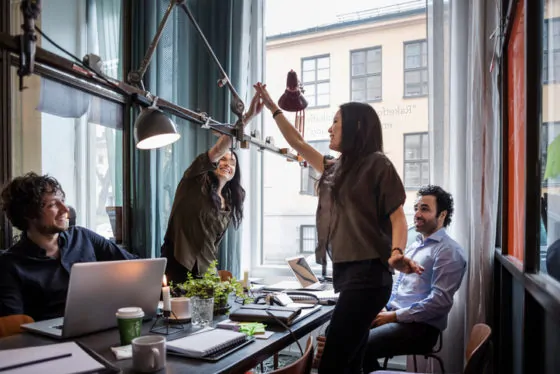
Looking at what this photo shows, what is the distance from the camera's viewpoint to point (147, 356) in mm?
1164

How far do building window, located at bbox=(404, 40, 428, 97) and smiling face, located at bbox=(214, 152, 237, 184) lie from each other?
1382 millimetres

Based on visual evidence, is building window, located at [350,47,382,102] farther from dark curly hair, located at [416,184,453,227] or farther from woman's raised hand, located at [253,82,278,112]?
woman's raised hand, located at [253,82,278,112]

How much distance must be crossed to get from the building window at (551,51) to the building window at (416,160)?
67.9 inches

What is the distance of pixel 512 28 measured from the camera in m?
2.12

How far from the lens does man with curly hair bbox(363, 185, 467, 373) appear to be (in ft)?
7.46

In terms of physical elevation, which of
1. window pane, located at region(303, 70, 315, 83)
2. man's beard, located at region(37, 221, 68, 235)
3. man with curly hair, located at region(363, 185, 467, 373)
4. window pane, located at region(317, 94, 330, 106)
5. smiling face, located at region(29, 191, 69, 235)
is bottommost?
man with curly hair, located at region(363, 185, 467, 373)

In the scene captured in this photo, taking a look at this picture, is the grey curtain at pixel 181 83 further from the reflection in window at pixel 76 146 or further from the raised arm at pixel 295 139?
the raised arm at pixel 295 139

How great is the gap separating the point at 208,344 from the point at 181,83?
259 cm

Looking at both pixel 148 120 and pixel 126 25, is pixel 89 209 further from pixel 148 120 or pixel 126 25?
pixel 148 120

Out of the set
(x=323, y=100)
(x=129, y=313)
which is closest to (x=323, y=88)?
(x=323, y=100)

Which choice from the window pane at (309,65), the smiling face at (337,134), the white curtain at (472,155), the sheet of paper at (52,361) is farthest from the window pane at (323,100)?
the sheet of paper at (52,361)

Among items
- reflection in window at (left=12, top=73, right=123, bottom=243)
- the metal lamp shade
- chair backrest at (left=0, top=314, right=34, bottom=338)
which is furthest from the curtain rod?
chair backrest at (left=0, top=314, right=34, bottom=338)

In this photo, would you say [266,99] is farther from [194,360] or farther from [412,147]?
[412,147]

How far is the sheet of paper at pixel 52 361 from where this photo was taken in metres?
1.11
